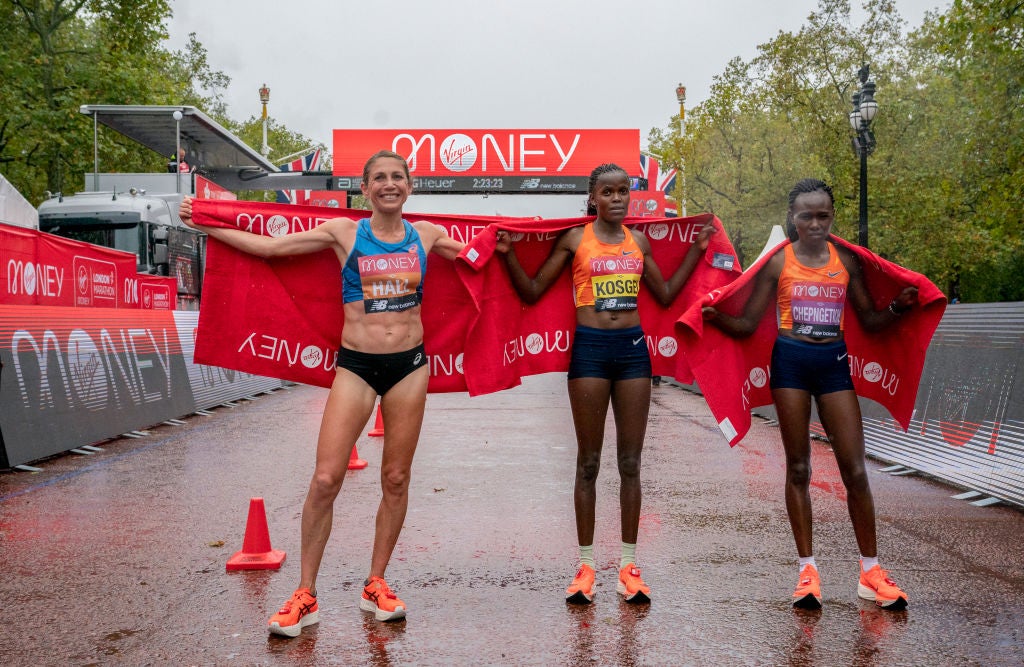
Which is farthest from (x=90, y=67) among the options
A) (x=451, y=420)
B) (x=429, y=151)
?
(x=451, y=420)

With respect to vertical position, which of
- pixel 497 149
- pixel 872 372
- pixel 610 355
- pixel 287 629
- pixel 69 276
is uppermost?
pixel 497 149

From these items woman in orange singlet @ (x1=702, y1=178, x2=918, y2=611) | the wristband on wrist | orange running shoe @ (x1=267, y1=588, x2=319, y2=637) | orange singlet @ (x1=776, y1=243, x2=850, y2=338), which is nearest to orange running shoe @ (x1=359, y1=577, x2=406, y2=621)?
orange running shoe @ (x1=267, y1=588, x2=319, y2=637)

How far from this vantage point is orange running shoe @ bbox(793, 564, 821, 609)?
16.4 feet

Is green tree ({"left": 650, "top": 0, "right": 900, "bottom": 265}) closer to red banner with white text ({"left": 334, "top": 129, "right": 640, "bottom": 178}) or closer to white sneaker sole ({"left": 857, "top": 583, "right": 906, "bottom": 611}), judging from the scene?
red banner with white text ({"left": 334, "top": 129, "right": 640, "bottom": 178})

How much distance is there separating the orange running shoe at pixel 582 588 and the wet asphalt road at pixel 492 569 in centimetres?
6

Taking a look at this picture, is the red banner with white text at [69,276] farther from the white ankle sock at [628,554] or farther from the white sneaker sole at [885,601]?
the white sneaker sole at [885,601]

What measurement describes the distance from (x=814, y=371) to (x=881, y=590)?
1158mm

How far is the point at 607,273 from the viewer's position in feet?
17.7

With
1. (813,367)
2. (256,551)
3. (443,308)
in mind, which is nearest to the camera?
(813,367)

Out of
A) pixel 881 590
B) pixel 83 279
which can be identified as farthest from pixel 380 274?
pixel 83 279

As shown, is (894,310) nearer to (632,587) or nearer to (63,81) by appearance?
(632,587)

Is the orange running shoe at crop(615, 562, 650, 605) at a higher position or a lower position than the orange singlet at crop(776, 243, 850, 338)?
lower

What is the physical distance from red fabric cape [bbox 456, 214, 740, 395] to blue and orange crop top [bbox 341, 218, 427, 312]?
0.77m

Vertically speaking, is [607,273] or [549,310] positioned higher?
[607,273]
